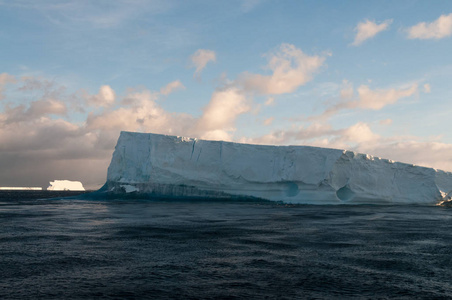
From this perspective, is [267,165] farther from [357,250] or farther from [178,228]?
[357,250]

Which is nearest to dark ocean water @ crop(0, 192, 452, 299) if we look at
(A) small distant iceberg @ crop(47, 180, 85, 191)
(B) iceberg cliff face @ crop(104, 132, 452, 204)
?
(B) iceberg cliff face @ crop(104, 132, 452, 204)

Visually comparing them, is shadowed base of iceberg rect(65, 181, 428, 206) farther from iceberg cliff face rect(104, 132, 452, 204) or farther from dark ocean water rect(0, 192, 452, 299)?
dark ocean water rect(0, 192, 452, 299)

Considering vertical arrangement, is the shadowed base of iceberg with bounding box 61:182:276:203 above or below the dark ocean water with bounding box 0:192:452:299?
above

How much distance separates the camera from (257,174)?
96.4ft

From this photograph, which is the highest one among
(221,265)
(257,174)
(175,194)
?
(257,174)

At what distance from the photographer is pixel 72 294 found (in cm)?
460

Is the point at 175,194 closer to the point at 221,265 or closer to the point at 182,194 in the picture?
the point at 182,194

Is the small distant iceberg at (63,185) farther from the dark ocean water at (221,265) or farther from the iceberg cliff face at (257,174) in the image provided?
the dark ocean water at (221,265)

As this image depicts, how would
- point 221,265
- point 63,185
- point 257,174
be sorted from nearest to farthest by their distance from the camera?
point 221,265, point 257,174, point 63,185

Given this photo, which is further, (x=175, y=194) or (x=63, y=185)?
(x=63, y=185)

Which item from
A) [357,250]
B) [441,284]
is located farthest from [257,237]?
[441,284]

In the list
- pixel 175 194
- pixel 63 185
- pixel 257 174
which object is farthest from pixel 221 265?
pixel 63 185

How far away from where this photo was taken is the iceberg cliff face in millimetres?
28656

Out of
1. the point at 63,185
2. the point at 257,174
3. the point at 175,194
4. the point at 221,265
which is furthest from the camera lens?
the point at 63,185
